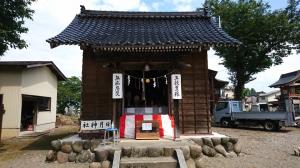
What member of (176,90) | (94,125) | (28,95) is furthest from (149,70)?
(28,95)

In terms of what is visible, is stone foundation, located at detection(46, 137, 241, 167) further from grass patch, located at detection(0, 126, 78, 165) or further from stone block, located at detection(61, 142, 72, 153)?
grass patch, located at detection(0, 126, 78, 165)

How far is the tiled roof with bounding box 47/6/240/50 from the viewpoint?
10289 mm

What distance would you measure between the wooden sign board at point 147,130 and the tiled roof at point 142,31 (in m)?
3.11

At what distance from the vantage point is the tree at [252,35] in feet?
92.6

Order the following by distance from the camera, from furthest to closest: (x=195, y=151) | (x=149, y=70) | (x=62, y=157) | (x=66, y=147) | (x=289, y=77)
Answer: (x=289, y=77), (x=149, y=70), (x=66, y=147), (x=62, y=157), (x=195, y=151)

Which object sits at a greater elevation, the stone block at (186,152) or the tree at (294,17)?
the tree at (294,17)

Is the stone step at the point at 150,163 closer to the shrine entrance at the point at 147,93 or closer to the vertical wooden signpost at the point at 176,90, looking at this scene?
the vertical wooden signpost at the point at 176,90

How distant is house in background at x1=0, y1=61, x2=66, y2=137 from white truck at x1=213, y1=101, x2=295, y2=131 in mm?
15603

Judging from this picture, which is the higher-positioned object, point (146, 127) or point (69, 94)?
point (69, 94)

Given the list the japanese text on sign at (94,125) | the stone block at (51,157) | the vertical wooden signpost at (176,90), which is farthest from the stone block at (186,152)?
the stone block at (51,157)

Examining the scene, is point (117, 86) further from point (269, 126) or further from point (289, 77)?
point (289, 77)

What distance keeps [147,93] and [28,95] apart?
8.44 metres

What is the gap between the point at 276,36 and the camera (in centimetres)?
2891

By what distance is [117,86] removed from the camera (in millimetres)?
11188
